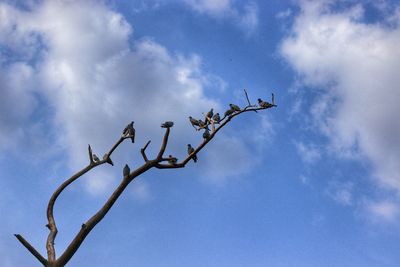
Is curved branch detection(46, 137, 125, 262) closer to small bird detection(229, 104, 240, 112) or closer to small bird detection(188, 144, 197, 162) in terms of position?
small bird detection(188, 144, 197, 162)

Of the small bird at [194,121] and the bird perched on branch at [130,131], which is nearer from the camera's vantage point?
the bird perched on branch at [130,131]

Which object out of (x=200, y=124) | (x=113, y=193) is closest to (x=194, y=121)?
(x=200, y=124)

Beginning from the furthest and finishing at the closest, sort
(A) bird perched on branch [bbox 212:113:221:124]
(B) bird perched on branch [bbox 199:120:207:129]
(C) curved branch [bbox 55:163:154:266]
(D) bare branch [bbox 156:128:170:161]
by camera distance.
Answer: (B) bird perched on branch [bbox 199:120:207:129], (A) bird perched on branch [bbox 212:113:221:124], (D) bare branch [bbox 156:128:170:161], (C) curved branch [bbox 55:163:154:266]

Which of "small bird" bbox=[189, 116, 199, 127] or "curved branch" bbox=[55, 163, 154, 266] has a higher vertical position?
"small bird" bbox=[189, 116, 199, 127]

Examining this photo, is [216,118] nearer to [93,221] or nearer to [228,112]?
[228,112]

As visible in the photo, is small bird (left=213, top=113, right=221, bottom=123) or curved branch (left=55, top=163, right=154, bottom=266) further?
small bird (left=213, top=113, right=221, bottom=123)

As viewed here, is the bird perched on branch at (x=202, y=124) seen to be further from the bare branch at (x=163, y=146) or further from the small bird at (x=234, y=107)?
the bare branch at (x=163, y=146)

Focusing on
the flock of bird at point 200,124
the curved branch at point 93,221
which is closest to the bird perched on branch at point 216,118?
the flock of bird at point 200,124

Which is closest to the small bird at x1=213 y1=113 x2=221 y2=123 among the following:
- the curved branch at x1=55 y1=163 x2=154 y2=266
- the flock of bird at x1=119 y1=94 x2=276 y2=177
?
the flock of bird at x1=119 y1=94 x2=276 y2=177

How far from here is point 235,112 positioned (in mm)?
14719

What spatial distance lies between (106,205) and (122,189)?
543 millimetres

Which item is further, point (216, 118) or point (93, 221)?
point (216, 118)

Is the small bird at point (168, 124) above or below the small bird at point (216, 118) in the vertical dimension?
below

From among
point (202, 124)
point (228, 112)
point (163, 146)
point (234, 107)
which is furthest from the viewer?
point (234, 107)
